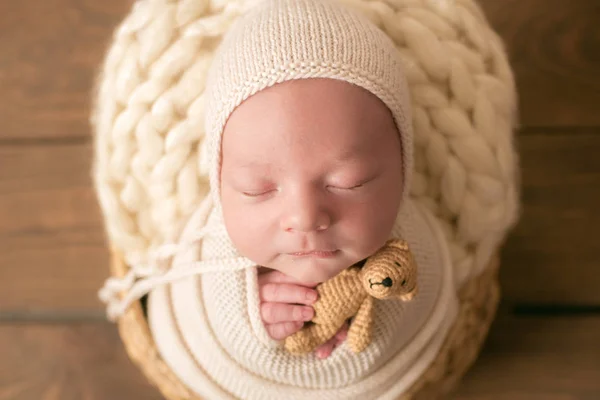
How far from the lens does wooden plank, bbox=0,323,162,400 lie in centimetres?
99

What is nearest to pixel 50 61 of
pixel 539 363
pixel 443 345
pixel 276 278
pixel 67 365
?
pixel 67 365

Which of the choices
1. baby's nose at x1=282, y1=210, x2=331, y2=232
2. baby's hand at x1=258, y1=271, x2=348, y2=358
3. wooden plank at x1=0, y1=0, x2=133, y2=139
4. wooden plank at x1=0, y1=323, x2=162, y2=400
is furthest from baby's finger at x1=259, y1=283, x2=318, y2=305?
wooden plank at x1=0, y1=0, x2=133, y2=139

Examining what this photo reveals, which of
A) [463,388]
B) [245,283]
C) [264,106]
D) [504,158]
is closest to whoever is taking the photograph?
[264,106]

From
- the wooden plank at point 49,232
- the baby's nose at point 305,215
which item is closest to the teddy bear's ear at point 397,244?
the baby's nose at point 305,215

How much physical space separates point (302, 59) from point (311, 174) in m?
0.09

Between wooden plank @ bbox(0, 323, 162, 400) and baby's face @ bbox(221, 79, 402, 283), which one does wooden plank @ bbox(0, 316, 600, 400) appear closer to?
wooden plank @ bbox(0, 323, 162, 400)

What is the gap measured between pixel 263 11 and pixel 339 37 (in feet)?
0.29

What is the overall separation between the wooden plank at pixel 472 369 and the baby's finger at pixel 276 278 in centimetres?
43

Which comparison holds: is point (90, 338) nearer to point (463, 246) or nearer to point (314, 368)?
point (314, 368)

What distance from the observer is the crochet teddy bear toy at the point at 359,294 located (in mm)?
564

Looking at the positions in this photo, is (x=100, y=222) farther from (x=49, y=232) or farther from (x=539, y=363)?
(x=539, y=363)

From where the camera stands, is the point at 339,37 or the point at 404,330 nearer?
the point at 339,37

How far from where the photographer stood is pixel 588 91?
1.07m

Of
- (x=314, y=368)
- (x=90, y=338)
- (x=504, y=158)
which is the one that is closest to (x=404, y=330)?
(x=314, y=368)
